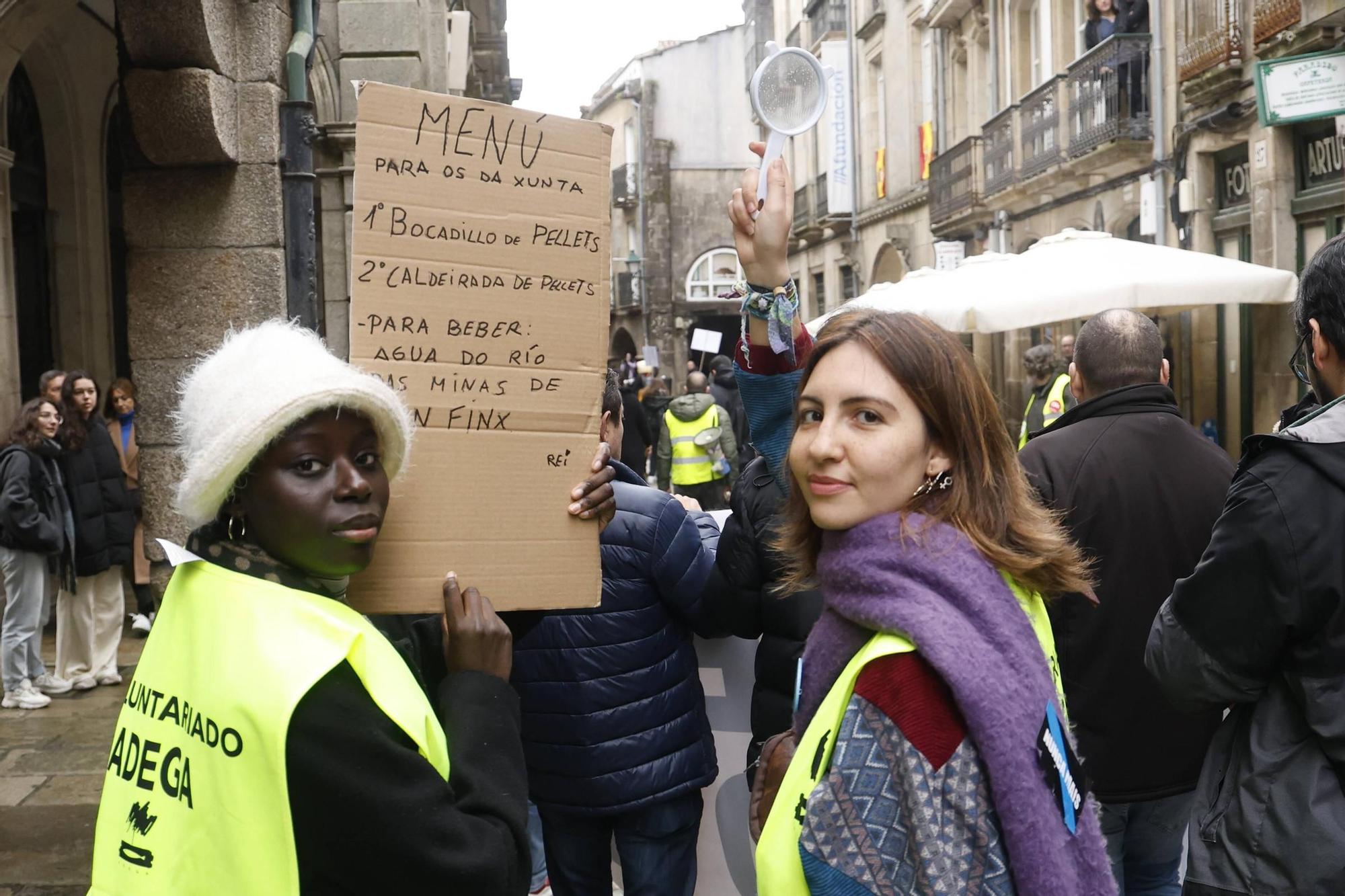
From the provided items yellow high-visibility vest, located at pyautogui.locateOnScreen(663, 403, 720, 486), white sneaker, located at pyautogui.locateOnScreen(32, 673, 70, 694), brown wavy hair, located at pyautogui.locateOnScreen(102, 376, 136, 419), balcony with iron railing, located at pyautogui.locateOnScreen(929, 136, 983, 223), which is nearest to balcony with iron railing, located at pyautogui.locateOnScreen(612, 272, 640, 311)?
balcony with iron railing, located at pyautogui.locateOnScreen(929, 136, 983, 223)

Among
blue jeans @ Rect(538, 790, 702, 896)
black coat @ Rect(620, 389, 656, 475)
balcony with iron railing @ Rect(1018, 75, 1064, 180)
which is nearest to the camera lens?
blue jeans @ Rect(538, 790, 702, 896)

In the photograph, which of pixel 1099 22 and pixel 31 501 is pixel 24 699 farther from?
pixel 1099 22

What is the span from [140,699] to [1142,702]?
8.21 feet

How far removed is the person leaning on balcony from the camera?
47.1 ft

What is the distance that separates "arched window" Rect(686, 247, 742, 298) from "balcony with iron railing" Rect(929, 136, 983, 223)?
21566 millimetres

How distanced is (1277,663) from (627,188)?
148 ft

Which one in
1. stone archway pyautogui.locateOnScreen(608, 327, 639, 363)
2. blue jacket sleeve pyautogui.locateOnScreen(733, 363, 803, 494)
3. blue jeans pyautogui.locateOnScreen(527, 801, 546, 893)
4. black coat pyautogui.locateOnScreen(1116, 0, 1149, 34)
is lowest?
blue jeans pyautogui.locateOnScreen(527, 801, 546, 893)

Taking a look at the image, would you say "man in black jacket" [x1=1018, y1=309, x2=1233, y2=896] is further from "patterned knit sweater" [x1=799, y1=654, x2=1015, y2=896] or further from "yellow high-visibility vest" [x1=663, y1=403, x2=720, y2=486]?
"yellow high-visibility vest" [x1=663, y1=403, x2=720, y2=486]

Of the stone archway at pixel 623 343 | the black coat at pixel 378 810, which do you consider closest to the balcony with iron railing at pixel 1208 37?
the black coat at pixel 378 810

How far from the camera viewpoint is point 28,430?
6.68 metres

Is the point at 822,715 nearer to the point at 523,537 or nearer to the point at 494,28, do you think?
the point at 523,537

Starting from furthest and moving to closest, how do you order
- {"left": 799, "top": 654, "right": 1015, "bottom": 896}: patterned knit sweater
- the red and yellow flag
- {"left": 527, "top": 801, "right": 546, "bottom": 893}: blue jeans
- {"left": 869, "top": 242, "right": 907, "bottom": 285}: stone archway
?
1. {"left": 869, "top": 242, "right": 907, "bottom": 285}: stone archway
2. the red and yellow flag
3. {"left": 527, "top": 801, "right": 546, "bottom": 893}: blue jeans
4. {"left": 799, "top": 654, "right": 1015, "bottom": 896}: patterned knit sweater

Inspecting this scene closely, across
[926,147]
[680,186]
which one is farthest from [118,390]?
[680,186]

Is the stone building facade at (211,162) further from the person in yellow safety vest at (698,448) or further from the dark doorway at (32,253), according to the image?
the person in yellow safety vest at (698,448)
